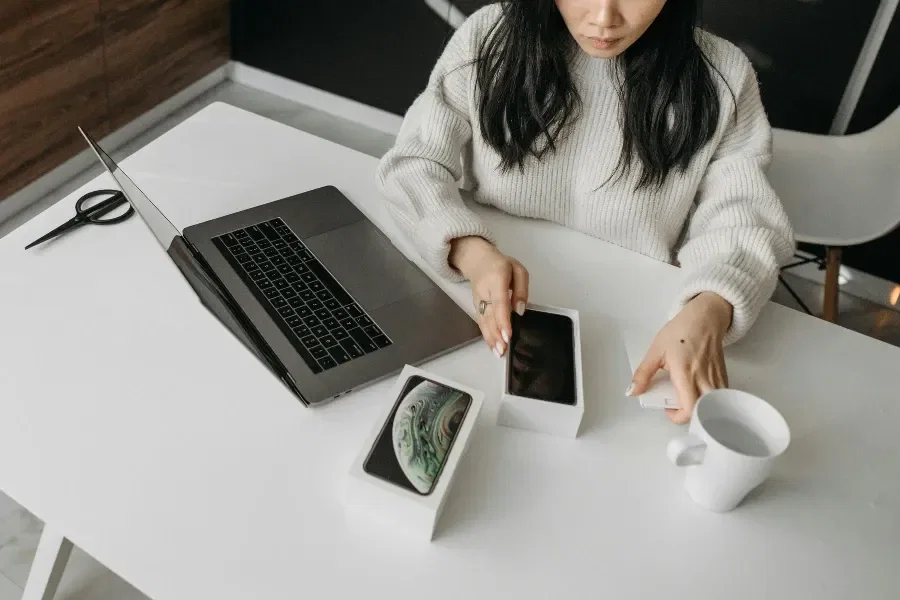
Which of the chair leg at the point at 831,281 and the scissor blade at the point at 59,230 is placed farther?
the chair leg at the point at 831,281

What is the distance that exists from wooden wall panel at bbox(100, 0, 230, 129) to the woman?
1.47 metres

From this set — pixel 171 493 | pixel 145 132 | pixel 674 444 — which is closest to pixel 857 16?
pixel 674 444

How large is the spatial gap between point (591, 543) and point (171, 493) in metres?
0.40

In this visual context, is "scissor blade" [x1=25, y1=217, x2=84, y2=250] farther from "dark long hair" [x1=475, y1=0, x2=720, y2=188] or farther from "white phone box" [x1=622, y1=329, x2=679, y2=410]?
"white phone box" [x1=622, y1=329, x2=679, y2=410]

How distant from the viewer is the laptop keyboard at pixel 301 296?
876 millimetres

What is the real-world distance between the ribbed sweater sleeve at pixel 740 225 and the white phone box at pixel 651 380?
61 mm

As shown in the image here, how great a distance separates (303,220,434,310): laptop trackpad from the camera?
958mm

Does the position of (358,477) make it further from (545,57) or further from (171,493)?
(545,57)

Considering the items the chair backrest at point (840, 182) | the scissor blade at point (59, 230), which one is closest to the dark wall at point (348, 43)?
the chair backrest at point (840, 182)

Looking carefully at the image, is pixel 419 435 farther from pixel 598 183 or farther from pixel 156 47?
pixel 156 47

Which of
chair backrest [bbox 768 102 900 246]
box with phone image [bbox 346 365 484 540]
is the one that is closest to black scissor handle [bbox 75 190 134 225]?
box with phone image [bbox 346 365 484 540]

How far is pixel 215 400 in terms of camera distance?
81cm

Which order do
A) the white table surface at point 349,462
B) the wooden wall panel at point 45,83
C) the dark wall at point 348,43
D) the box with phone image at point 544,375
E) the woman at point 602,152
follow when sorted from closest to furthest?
the white table surface at point 349,462 → the box with phone image at point 544,375 → the woman at point 602,152 → the wooden wall panel at point 45,83 → the dark wall at point 348,43

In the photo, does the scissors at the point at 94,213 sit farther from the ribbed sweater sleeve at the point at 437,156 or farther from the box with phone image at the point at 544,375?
the box with phone image at the point at 544,375
